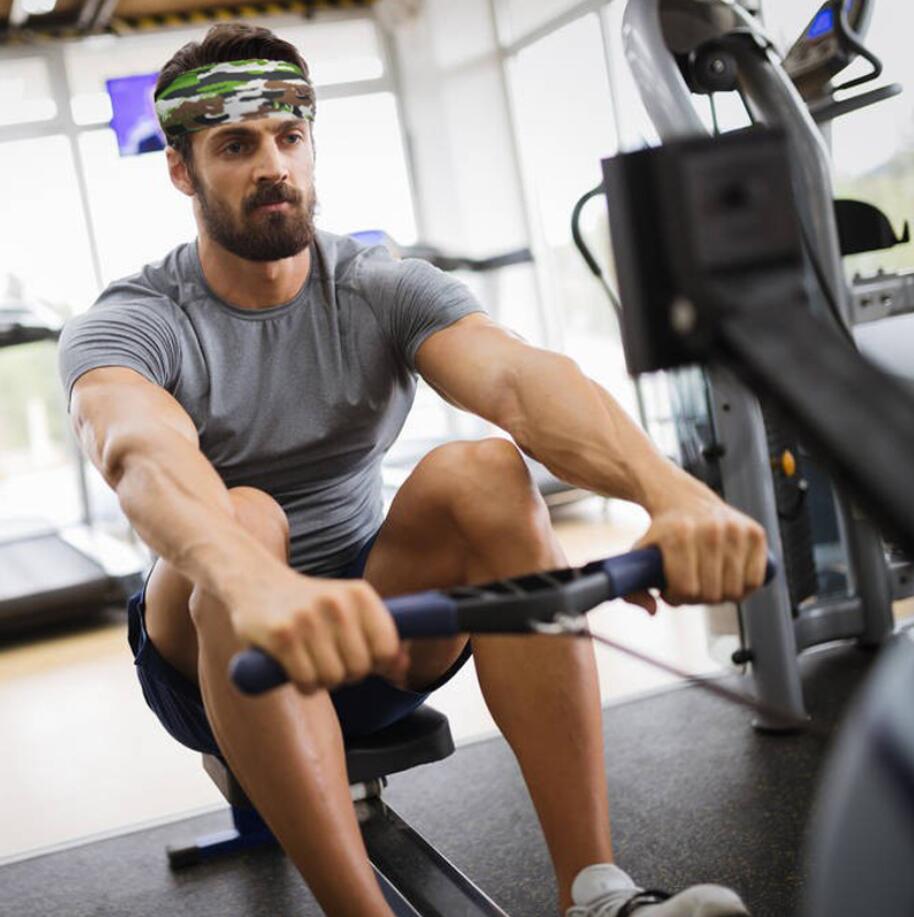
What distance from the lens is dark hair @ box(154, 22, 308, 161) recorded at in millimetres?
1885

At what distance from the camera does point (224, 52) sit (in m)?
1.88

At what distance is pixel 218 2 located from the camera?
820 centimetres

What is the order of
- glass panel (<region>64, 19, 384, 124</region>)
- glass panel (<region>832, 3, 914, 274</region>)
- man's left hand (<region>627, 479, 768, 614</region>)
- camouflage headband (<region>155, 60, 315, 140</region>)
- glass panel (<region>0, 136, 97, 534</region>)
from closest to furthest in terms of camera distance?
man's left hand (<region>627, 479, 768, 614</region>) → camouflage headband (<region>155, 60, 315, 140</region>) → glass panel (<region>832, 3, 914, 274</region>) → glass panel (<region>0, 136, 97, 534</region>) → glass panel (<region>64, 19, 384, 124</region>)

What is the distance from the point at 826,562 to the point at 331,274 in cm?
172

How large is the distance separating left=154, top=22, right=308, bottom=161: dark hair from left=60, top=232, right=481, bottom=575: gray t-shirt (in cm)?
25

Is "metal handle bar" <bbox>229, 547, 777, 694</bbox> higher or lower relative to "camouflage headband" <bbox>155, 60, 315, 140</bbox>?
lower

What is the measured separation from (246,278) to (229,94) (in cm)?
26

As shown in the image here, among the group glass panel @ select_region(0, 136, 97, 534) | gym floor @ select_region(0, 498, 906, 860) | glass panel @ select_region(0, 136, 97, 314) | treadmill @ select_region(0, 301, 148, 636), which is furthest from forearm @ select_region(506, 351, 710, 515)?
glass panel @ select_region(0, 136, 97, 314)

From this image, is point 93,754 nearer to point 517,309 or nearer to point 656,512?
point 656,512

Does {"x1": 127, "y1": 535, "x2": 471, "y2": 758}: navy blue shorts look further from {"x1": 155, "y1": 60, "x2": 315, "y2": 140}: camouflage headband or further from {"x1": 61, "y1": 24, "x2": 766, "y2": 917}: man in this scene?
{"x1": 155, "y1": 60, "x2": 315, "y2": 140}: camouflage headband

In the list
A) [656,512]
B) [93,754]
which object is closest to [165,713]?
[656,512]

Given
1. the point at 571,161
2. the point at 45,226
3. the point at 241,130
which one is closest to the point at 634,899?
the point at 241,130

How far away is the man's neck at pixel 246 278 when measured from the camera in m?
1.93

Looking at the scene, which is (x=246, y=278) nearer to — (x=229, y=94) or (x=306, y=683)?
(x=229, y=94)
